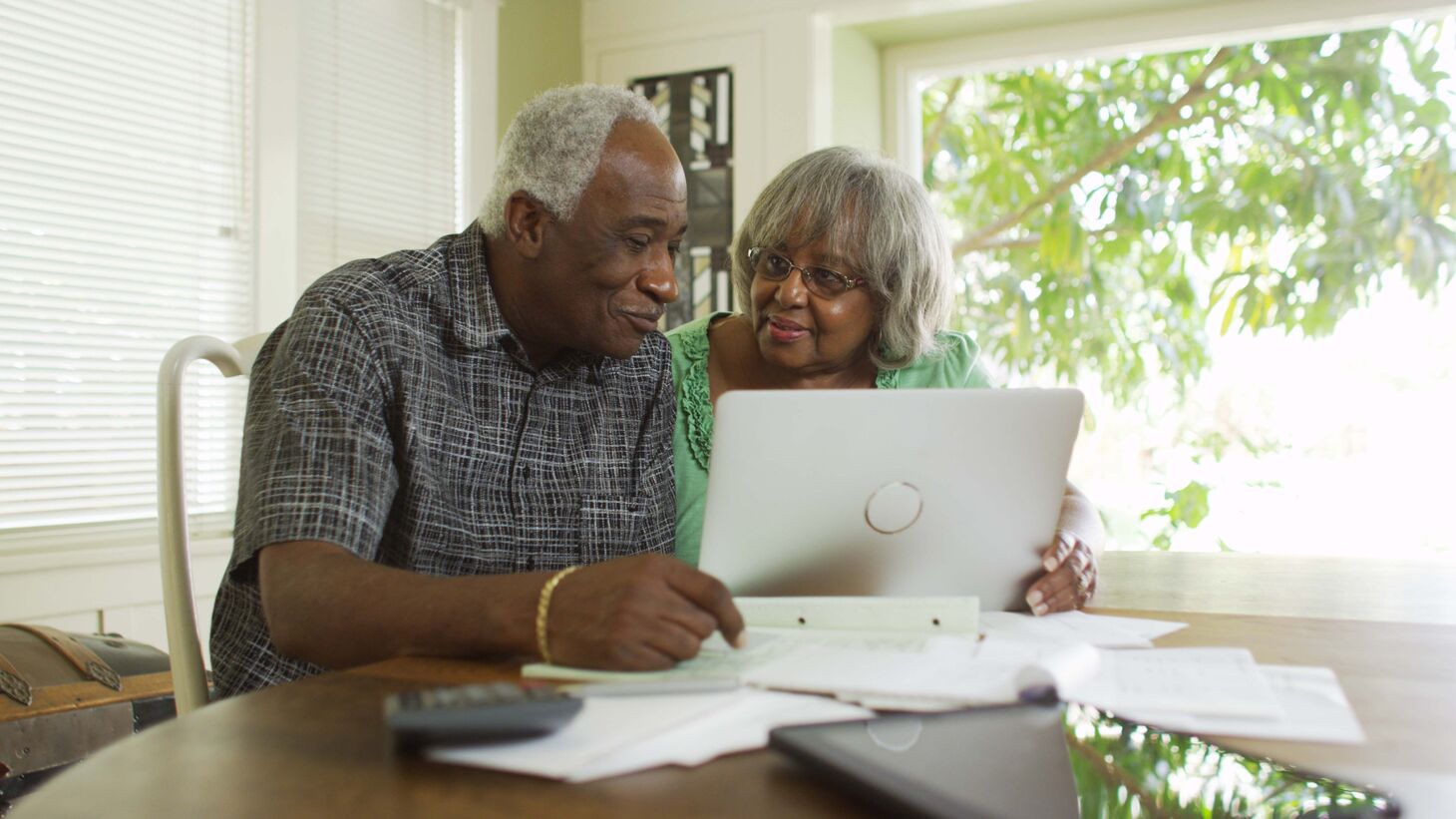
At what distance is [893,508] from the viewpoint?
42.3 inches

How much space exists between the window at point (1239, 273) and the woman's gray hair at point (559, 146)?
2.28 metres

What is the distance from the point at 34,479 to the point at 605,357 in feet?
5.24

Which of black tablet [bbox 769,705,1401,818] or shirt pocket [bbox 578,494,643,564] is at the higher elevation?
shirt pocket [bbox 578,494,643,564]

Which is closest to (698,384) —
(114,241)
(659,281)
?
(659,281)

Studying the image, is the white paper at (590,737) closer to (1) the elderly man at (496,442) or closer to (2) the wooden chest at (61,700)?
(1) the elderly man at (496,442)

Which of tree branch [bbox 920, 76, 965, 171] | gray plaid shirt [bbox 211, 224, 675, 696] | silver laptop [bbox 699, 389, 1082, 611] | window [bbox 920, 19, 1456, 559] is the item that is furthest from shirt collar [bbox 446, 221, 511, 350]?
tree branch [bbox 920, 76, 965, 171]

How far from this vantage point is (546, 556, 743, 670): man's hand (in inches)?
32.9

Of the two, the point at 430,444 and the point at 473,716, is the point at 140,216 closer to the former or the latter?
the point at 430,444

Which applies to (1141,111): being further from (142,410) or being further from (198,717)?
(198,717)

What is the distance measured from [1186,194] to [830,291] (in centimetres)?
196

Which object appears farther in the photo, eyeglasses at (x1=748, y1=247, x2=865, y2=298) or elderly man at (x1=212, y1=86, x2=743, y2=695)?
eyeglasses at (x1=748, y1=247, x2=865, y2=298)

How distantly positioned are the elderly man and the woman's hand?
44 cm

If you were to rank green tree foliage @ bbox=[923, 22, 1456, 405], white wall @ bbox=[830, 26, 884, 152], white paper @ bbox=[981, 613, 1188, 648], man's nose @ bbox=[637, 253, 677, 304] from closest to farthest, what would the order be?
white paper @ bbox=[981, 613, 1188, 648] < man's nose @ bbox=[637, 253, 677, 304] < green tree foliage @ bbox=[923, 22, 1456, 405] < white wall @ bbox=[830, 26, 884, 152]

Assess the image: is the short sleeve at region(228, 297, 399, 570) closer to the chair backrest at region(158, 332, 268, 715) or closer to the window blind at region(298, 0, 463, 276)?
the chair backrest at region(158, 332, 268, 715)
